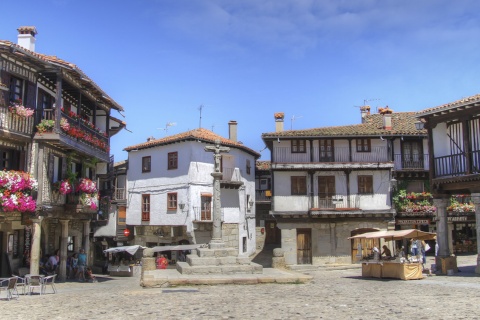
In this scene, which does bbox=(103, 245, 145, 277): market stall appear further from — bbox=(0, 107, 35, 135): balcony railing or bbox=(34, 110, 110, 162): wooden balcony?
bbox=(0, 107, 35, 135): balcony railing

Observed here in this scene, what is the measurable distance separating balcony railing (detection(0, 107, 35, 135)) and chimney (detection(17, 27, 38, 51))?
14.0ft

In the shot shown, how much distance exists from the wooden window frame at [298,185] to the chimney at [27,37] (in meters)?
18.7

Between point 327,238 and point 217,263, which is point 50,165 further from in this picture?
point 327,238

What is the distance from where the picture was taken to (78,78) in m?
22.7

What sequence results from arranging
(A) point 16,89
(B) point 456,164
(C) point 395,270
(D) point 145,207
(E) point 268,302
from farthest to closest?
(D) point 145,207
(B) point 456,164
(C) point 395,270
(A) point 16,89
(E) point 268,302

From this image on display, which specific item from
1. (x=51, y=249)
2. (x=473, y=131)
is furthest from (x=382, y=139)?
(x=51, y=249)

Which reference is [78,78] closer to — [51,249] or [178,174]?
[51,249]

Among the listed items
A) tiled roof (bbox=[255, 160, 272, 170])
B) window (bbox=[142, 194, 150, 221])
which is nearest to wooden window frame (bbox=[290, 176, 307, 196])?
tiled roof (bbox=[255, 160, 272, 170])

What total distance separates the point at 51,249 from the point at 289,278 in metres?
14.3

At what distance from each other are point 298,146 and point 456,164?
46.2 ft

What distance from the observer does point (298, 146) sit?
34938 millimetres

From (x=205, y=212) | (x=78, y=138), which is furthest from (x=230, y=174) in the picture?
(x=78, y=138)

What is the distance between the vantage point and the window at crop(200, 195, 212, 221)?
33969 millimetres

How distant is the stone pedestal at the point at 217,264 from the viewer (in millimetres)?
19234
